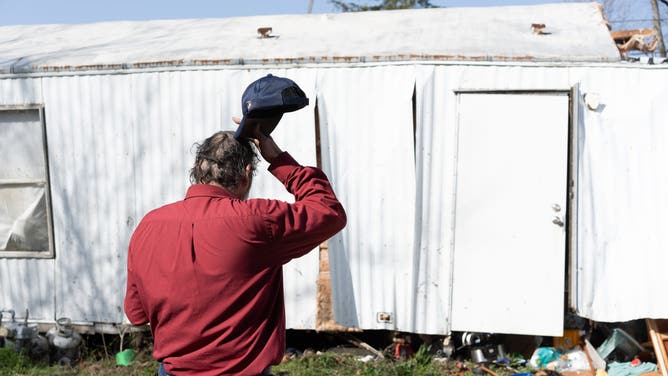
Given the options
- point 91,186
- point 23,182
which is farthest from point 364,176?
point 23,182

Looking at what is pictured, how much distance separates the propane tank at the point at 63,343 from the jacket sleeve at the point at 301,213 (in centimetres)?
450

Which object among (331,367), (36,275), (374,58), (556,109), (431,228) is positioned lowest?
(331,367)

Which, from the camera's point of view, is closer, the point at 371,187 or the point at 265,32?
A: the point at 371,187

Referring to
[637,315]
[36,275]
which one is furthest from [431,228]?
[36,275]

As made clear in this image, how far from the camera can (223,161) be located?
2326mm

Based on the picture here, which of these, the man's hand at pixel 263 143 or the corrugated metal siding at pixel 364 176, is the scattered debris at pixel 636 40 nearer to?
the corrugated metal siding at pixel 364 176

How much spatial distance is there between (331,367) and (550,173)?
242cm

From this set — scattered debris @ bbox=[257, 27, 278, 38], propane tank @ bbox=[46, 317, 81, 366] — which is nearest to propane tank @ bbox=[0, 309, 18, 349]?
propane tank @ bbox=[46, 317, 81, 366]

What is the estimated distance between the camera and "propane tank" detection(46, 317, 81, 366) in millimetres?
6051

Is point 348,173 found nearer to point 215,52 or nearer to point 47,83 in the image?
point 215,52

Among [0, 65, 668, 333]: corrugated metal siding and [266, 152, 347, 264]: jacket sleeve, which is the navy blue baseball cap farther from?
[0, 65, 668, 333]: corrugated metal siding

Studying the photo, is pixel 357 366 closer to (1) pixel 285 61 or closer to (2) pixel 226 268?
(1) pixel 285 61

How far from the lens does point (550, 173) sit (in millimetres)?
5559

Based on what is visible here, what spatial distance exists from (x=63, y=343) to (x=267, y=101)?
4.63m
